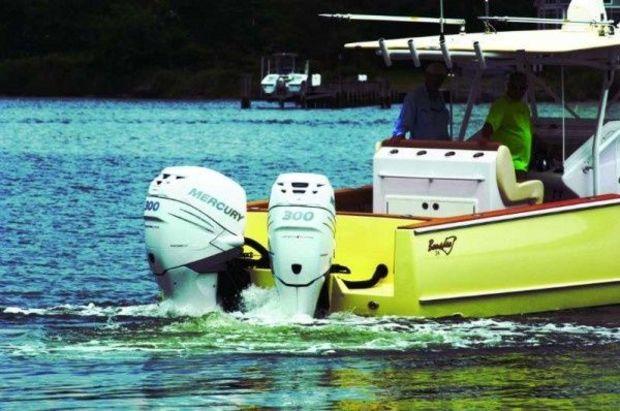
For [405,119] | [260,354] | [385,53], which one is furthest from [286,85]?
[260,354]

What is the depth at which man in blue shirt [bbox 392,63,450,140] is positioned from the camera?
59.0 feet

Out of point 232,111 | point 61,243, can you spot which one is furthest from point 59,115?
point 61,243

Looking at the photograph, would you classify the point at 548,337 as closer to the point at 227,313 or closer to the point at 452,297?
the point at 452,297

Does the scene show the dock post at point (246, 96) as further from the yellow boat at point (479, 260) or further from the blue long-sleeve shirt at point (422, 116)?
the yellow boat at point (479, 260)

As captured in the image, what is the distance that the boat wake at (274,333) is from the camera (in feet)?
50.0

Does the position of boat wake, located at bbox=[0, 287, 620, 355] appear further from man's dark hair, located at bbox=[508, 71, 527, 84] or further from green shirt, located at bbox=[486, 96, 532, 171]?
man's dark hair, located at bbox=[508, 71, 527, 84]

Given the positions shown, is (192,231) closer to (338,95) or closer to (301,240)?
(301,240)

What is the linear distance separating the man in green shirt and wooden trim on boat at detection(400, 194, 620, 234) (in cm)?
108

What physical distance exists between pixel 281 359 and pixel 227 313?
141 cm

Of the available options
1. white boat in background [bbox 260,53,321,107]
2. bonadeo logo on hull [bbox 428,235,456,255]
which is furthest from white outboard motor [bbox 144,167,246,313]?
white boat in background [bbox 260,53,321,107]

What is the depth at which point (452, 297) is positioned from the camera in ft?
53.0

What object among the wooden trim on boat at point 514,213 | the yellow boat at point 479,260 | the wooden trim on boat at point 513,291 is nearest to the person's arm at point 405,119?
Result: the yellow boat at point 479,260

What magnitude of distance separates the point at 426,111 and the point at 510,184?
150 cm

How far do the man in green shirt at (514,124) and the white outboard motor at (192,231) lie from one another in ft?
10.0
